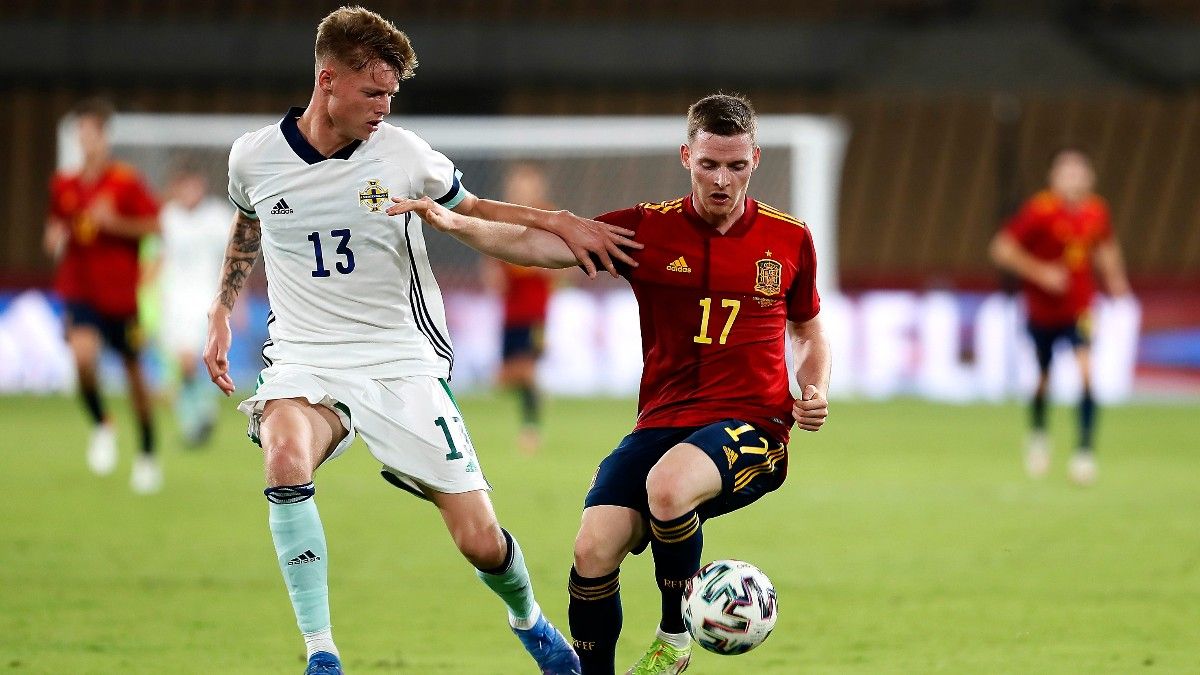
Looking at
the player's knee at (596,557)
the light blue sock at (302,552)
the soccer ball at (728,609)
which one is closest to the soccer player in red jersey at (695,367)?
the player's knee at (596,557)

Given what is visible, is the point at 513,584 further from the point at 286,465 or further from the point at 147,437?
the point at 147,437

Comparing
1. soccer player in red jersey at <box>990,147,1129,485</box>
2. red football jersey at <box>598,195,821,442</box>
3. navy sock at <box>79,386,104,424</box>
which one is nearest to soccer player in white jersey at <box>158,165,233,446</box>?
navy sock at <box>79,386,104,424</box>

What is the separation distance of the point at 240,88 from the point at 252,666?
17.8m

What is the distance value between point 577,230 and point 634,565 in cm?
301

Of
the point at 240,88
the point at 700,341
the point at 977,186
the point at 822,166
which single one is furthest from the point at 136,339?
the point at 977,186

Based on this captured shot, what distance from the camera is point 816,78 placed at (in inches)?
867

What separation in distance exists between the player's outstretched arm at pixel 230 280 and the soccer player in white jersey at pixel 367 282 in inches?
2.9

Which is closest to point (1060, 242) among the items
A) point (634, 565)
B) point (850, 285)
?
point (634, 565)

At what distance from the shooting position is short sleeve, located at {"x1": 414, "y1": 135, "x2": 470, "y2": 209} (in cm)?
514

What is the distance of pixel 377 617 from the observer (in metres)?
6.23

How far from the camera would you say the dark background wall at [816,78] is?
71.0 ft

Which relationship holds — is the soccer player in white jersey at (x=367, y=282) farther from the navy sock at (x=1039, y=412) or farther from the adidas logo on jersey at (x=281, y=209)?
the navy sock at (x=1039, y=412)

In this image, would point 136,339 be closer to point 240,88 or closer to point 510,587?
point 510,587

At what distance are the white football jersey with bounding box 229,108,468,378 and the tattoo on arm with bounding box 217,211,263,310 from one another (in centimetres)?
22
